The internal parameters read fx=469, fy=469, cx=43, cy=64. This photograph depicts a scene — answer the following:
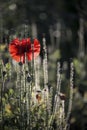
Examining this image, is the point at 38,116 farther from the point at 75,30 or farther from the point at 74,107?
the point at 75,30

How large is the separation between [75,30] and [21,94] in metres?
7.62

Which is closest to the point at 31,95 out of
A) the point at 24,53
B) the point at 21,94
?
the point at 21,94

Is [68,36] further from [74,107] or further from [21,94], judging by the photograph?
[21,94]

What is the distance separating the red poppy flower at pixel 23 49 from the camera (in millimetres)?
3064

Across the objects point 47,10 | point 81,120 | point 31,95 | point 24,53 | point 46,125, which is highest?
point 47,10

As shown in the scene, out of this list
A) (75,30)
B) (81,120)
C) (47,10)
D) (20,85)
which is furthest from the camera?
(75,30)

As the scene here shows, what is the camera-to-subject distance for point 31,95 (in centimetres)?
305

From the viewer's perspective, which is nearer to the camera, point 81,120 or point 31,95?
point 31,95

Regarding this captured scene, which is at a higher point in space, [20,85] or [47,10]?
[47,10]

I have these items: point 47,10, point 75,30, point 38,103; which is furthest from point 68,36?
point 38,103

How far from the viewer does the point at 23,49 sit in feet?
10.2

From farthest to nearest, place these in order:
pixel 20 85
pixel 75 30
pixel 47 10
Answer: pixel 75 30 < pixel 47 10 < pixel 20 85

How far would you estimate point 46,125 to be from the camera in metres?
3.02

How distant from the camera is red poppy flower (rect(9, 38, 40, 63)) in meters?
3.06
